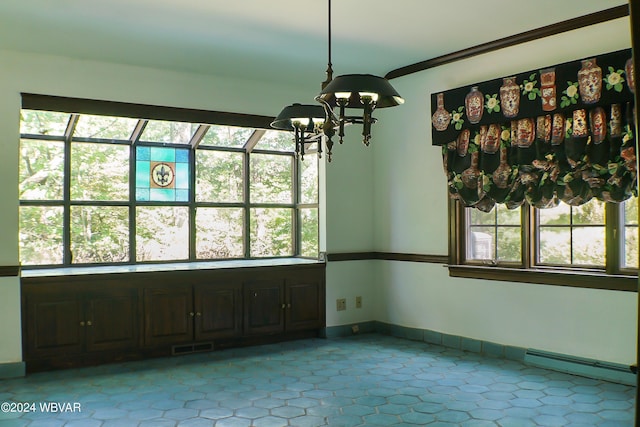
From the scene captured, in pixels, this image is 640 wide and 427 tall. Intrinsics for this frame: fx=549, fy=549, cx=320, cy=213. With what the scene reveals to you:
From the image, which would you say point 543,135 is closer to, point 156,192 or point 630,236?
point 630,236

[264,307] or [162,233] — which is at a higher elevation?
[162,233]

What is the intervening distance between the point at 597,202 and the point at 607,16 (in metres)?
1.32

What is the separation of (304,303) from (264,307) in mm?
442

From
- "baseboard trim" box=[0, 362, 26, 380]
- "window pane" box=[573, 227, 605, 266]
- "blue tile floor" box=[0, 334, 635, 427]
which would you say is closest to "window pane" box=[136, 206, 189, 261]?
"blue tile floor" box=[0, 334, 635, 427]

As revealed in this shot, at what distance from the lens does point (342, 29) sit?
13.4ft

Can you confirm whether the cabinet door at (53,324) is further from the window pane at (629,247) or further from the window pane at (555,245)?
the window pane at (629,247)

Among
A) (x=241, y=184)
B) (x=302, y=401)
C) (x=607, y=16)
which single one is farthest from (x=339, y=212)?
(x=607, y=16)

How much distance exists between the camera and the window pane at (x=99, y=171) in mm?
5000

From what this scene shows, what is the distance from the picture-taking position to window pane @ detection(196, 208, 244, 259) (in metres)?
5.59

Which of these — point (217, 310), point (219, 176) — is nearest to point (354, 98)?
point (217, 310)

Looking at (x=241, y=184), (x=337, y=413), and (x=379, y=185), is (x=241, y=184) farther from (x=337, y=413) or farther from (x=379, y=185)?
(x=337, y=413)

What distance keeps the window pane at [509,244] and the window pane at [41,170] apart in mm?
3887

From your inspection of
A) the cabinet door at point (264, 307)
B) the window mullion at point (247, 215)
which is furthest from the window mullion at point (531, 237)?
the window mullion at point (247, 215)

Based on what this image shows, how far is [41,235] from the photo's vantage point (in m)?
4.80
